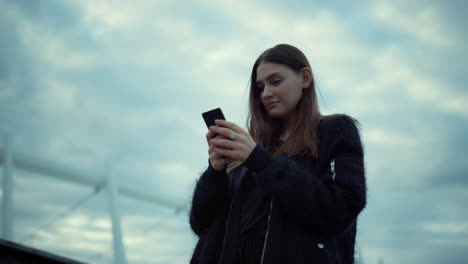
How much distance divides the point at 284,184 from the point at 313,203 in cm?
17

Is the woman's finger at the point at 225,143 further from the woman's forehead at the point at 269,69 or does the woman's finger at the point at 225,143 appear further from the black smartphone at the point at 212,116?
the woman's forehead at the point at 269,69

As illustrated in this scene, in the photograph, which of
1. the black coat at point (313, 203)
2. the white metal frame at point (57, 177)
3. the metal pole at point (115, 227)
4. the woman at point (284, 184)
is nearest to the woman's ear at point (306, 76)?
the woman at point (284, 184)

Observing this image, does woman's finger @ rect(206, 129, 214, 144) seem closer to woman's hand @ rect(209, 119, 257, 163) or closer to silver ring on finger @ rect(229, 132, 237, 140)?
woman's hand @ rect(209, 119, 257, 163)

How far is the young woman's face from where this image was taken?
2.39m

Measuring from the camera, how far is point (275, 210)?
1953mm

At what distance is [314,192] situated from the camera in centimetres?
182

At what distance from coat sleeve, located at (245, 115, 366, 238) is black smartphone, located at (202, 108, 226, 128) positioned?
1.19 feet

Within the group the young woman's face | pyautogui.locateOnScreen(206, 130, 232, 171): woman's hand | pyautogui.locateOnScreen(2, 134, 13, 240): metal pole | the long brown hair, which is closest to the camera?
pyautogui.locateOnScreen(206, 130, 232, 171): woman's hand

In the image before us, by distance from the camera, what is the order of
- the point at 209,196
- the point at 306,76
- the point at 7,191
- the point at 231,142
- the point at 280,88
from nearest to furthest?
1. the point at 231,142
2. the point at 209,196
3. the point at 280,88
4. the point at 306,76
5. the point at 7,191

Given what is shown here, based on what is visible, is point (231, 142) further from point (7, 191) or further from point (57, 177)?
point (57, 177)

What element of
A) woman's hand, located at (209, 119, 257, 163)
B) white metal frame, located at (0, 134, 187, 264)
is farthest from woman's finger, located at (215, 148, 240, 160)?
white metal frame, located at (0, 134, 187, 264)

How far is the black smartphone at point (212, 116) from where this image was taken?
6.98ft

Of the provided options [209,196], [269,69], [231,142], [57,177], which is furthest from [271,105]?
[57,177]

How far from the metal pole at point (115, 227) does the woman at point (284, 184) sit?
1161cm
